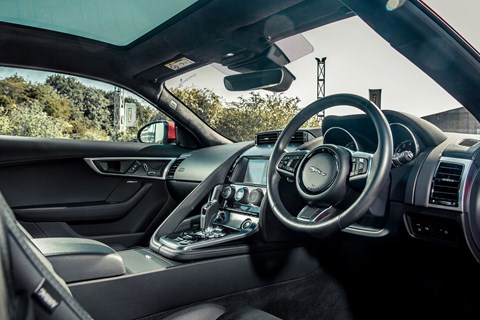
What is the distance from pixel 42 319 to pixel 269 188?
1.32 metres

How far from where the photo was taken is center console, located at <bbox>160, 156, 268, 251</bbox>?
→ 6.53ft

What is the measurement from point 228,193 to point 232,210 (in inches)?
4.5

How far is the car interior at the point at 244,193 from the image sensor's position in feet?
4.35

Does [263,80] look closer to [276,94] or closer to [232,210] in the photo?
[276,94]

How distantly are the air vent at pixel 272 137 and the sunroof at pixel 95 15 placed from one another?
831mm

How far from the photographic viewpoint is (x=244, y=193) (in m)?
2.22

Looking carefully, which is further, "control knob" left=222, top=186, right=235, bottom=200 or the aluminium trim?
the aluminium trim

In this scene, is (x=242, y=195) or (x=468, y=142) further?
(x=242, y=195)

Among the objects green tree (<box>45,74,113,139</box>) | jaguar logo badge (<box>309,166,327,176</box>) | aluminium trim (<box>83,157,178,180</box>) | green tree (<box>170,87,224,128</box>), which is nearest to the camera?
jaguar logo badge (<box>309,166,327,176</box>)

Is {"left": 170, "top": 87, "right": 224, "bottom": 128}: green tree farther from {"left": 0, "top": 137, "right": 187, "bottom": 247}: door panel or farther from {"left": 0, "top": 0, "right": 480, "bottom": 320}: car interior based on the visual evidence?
{"left": 0, "top": 137, "right": 187, "bottom": 247}: door panel

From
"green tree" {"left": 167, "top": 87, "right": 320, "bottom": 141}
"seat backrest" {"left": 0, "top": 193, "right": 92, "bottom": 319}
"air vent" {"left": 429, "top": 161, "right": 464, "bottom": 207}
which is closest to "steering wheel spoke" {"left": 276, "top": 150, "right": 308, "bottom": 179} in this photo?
"air vent" {"left": 429, "top": 161, "right": 464, "bottom": 207}

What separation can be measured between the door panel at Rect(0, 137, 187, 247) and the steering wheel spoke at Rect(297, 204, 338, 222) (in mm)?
1682

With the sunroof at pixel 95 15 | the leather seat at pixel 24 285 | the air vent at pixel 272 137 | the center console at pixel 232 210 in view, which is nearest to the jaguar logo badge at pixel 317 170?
the center console at pixel 232 210

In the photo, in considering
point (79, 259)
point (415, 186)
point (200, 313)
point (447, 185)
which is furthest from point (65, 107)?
point (447, 185)
